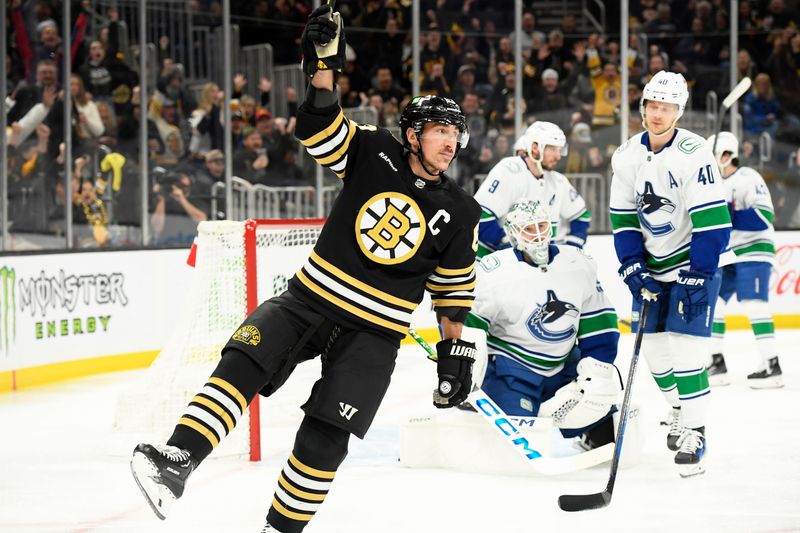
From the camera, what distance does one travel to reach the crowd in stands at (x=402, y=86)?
7660 mm

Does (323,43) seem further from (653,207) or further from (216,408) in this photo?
(653,207)

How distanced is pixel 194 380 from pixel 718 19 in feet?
21.8

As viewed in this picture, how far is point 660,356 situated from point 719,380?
2.17m

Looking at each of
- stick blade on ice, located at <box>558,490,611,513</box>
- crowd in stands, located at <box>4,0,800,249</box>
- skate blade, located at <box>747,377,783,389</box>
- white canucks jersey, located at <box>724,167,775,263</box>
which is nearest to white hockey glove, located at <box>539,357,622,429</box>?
stick blade on ice, located at <box>558,490,611,513</box>

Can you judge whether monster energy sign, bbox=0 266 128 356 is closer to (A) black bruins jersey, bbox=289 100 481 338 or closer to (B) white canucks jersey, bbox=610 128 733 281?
(B) white canucks jersey, bbox=610 128 733 281

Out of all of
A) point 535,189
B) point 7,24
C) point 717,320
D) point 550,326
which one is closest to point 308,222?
point 550,326

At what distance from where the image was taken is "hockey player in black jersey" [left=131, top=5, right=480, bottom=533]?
2760 mm

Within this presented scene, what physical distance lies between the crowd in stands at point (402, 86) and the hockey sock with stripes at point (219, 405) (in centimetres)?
484

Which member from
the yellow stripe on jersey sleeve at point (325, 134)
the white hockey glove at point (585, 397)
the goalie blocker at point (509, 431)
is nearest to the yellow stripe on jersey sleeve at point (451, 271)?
the yellow stripe on jersey sleeve at point (325, 134)

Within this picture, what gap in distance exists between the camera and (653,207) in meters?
4.07

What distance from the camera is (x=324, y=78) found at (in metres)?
2.78

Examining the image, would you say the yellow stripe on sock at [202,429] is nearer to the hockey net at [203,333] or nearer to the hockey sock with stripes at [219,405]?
the hockey sock with stripes at [219,405]

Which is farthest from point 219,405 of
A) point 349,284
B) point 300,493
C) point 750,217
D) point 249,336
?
point 750,217

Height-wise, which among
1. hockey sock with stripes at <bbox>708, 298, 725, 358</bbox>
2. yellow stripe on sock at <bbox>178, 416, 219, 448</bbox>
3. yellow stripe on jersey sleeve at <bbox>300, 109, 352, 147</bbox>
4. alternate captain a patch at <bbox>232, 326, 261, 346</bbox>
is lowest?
hockey sock with stripes at <bbox>708, 298, 725, 358</bbox>
